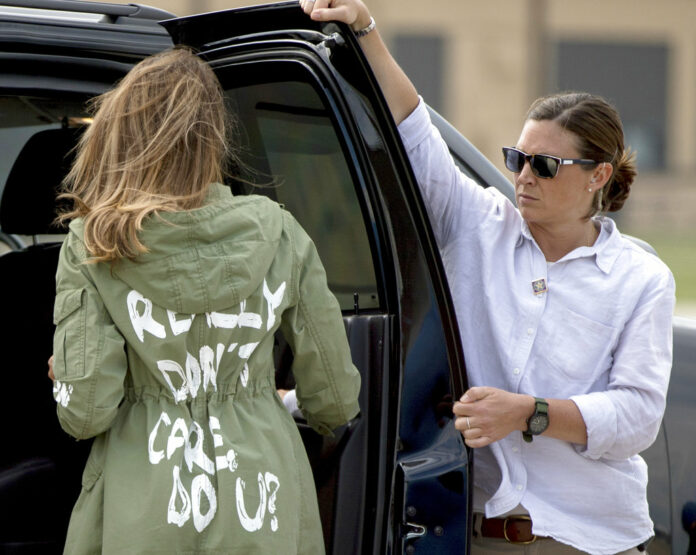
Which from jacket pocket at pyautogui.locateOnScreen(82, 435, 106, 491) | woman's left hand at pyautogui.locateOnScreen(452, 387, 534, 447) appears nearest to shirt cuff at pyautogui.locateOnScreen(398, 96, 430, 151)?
woman's left hand at pyautogui.locateOnScreen(452, 387, 534, 447)

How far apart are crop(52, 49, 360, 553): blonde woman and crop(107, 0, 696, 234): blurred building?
22158mm

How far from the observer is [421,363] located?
6.26ft

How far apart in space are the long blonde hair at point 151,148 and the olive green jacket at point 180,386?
40mm

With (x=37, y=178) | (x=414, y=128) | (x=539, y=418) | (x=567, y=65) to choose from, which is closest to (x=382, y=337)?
(x=539, y=418)

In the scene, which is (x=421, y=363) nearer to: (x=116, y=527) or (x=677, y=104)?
(x=116, y=527)

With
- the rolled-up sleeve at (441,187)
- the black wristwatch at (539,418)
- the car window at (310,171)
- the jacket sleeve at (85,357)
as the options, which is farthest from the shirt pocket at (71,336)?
the black wristwatch at (539,418)

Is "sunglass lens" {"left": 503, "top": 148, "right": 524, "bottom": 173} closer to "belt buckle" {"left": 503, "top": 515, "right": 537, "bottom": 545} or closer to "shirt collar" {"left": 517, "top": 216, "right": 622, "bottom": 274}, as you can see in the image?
"shirt collar" {"left": 517, "top": 216, "right": 622, "bottom": 274}

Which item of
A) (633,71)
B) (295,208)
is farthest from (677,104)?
(295,208)

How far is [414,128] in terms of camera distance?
204 centimetres

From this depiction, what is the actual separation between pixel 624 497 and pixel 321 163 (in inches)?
36.5

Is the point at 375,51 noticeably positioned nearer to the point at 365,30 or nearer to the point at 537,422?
the point at 365,30

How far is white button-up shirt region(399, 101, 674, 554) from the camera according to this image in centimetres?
194

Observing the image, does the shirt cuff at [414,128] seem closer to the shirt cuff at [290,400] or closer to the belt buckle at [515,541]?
the shirt cuff at [290,400]

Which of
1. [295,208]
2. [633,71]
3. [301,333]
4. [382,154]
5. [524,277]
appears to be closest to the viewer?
[301,333]
